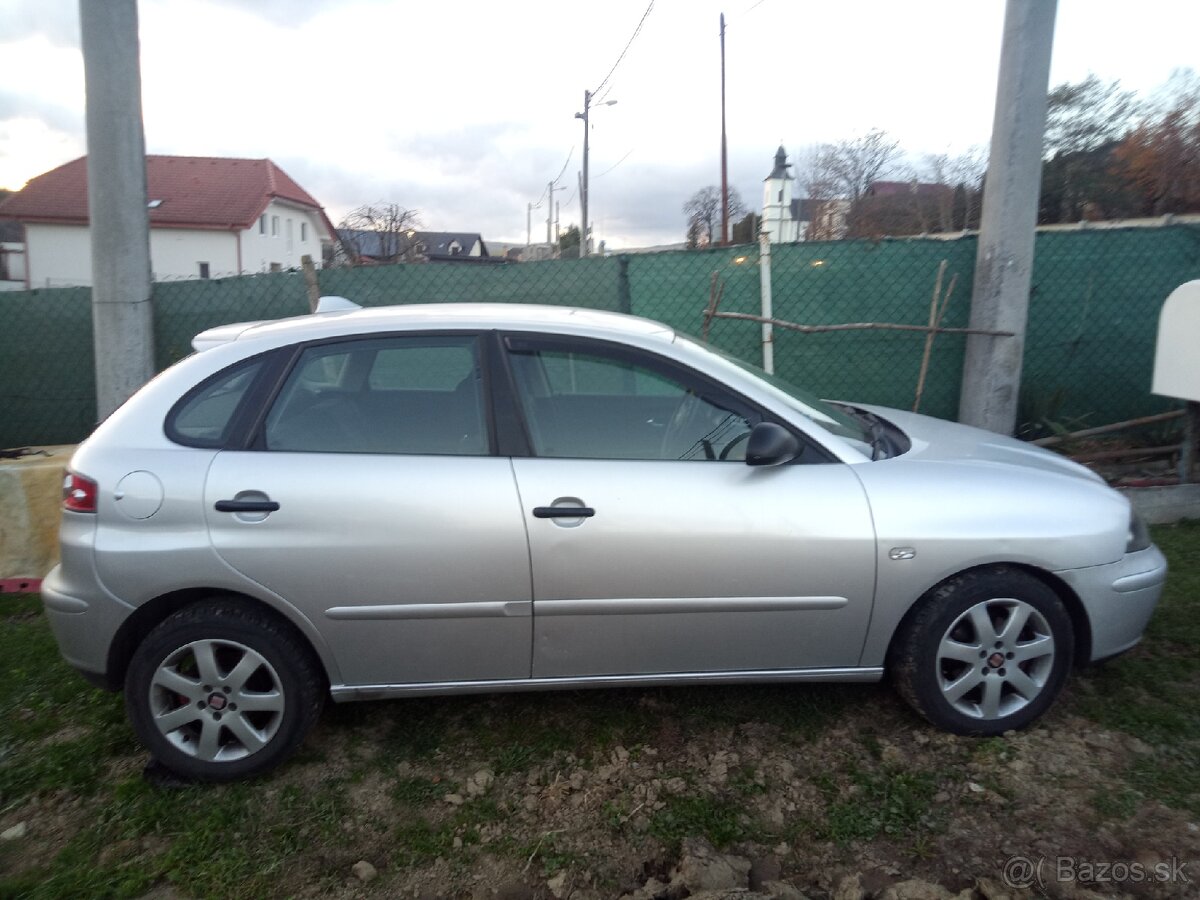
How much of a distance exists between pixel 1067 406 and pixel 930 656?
453 centimetres

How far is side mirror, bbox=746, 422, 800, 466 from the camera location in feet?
9.73

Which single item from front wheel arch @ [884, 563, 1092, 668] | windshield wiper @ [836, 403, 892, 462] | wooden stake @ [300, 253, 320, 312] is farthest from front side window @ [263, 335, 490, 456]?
wooden stake @ [300, 253, 320, 312]

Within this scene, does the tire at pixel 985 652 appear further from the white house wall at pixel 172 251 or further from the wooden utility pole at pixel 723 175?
the white house wall at pixel 172 251

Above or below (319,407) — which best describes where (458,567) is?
below

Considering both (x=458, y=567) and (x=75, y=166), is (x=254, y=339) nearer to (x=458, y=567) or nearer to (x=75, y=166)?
(x=458, y=567)

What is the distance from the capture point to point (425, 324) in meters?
3.28

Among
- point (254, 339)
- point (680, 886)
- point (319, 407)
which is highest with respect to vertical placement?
point (254, 339)

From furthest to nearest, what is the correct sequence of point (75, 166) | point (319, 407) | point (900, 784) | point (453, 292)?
point (75, 166) → point (453, 292) → point (319, 407) → point (900, 784)

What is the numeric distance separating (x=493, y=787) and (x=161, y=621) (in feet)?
4.25

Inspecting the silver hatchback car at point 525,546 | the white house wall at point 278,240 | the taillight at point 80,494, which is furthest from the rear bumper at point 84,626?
the white house wall at point 278,240

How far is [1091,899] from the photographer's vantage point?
2.42 meters

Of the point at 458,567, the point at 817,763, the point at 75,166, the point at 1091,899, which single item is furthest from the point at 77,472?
the point at 75,166

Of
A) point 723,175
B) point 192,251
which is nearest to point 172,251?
point 192,251

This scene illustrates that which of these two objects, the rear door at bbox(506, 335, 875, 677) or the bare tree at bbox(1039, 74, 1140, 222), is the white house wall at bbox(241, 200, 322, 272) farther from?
the rear door at bbox(506, 335, 875, 677)
